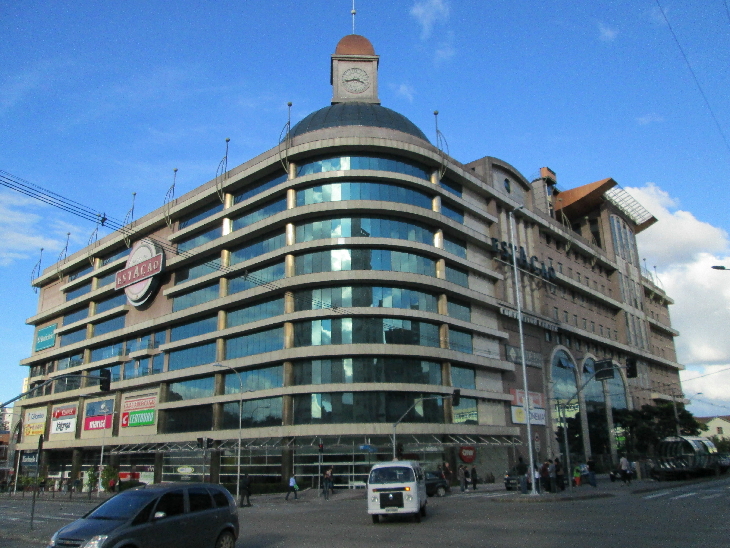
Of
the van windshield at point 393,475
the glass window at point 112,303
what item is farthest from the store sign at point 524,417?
the glass window at point 112,303

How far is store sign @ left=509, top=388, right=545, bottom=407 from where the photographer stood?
5487cm

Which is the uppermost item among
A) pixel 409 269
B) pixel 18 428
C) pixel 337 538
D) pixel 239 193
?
pixel 239 193

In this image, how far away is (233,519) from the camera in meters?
13.6

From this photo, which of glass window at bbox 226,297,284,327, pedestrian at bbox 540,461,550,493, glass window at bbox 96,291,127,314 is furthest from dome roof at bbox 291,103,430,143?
pedestrian at bbox 540,461,550,493

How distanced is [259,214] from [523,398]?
98.5 ft

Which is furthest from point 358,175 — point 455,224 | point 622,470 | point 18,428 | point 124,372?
point 18,428

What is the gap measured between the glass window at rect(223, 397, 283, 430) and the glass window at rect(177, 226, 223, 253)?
16.1 meters

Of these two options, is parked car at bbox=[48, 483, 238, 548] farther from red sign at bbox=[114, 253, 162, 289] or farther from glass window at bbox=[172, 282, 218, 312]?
red sign at bbox=[114, 253, 162, 289]

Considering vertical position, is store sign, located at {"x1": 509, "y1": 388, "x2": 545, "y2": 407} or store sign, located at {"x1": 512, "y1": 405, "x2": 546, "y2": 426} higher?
store sign, located at {"x1": 509, "y1": 388, "x2": 545, "y2": 407}

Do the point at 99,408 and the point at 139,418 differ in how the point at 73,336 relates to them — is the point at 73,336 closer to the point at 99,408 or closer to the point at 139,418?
the point at 99,408

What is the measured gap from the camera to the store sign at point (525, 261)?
190 feet

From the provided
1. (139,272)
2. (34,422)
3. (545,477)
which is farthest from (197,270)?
(545,477)

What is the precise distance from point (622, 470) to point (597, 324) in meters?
36.1

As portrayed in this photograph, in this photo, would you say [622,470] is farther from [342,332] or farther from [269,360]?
[269,360]
